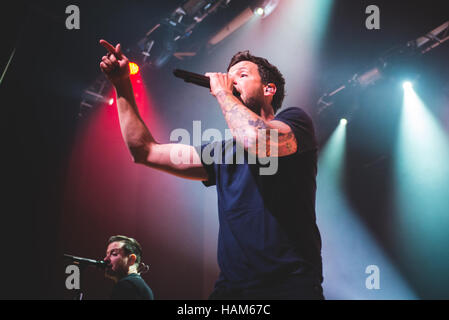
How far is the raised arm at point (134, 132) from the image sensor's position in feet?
4.44

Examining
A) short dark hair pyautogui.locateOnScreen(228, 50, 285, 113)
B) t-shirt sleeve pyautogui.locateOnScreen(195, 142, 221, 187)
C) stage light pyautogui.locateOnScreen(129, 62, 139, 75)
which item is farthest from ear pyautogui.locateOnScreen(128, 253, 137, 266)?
short dark hair pyautogui.locateOnScreen(228, 50, 285, 113)

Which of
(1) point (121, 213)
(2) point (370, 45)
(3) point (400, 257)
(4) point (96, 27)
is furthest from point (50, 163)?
(3) point (400, 257)

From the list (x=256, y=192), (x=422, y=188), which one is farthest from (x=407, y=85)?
(x=256, y=192)

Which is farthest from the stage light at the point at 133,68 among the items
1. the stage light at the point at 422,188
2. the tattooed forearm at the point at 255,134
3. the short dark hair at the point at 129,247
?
the stage light at the point at 422,188

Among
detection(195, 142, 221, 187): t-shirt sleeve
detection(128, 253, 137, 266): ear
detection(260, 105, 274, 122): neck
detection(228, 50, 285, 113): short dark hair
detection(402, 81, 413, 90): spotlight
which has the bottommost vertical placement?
detection(128, 253, 137, 266): ear

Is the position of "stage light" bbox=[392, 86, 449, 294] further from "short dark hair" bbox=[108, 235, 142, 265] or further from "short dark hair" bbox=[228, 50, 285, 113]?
"short dark hair" bbox=[108, 235, 142, 265]

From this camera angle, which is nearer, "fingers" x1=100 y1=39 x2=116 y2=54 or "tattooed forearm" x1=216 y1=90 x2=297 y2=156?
"tattooed forearm" x1=216 y1=90 x2=297 y2=156

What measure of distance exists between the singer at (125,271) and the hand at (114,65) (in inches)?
88.9

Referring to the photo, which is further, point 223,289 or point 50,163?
point 50,163

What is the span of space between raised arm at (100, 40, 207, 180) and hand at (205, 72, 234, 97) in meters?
0.31

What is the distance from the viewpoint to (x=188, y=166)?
1.47 m

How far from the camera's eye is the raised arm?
1.35m

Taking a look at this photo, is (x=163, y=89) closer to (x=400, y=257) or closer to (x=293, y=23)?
(x=293, y=23)

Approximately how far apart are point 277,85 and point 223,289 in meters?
1.16
